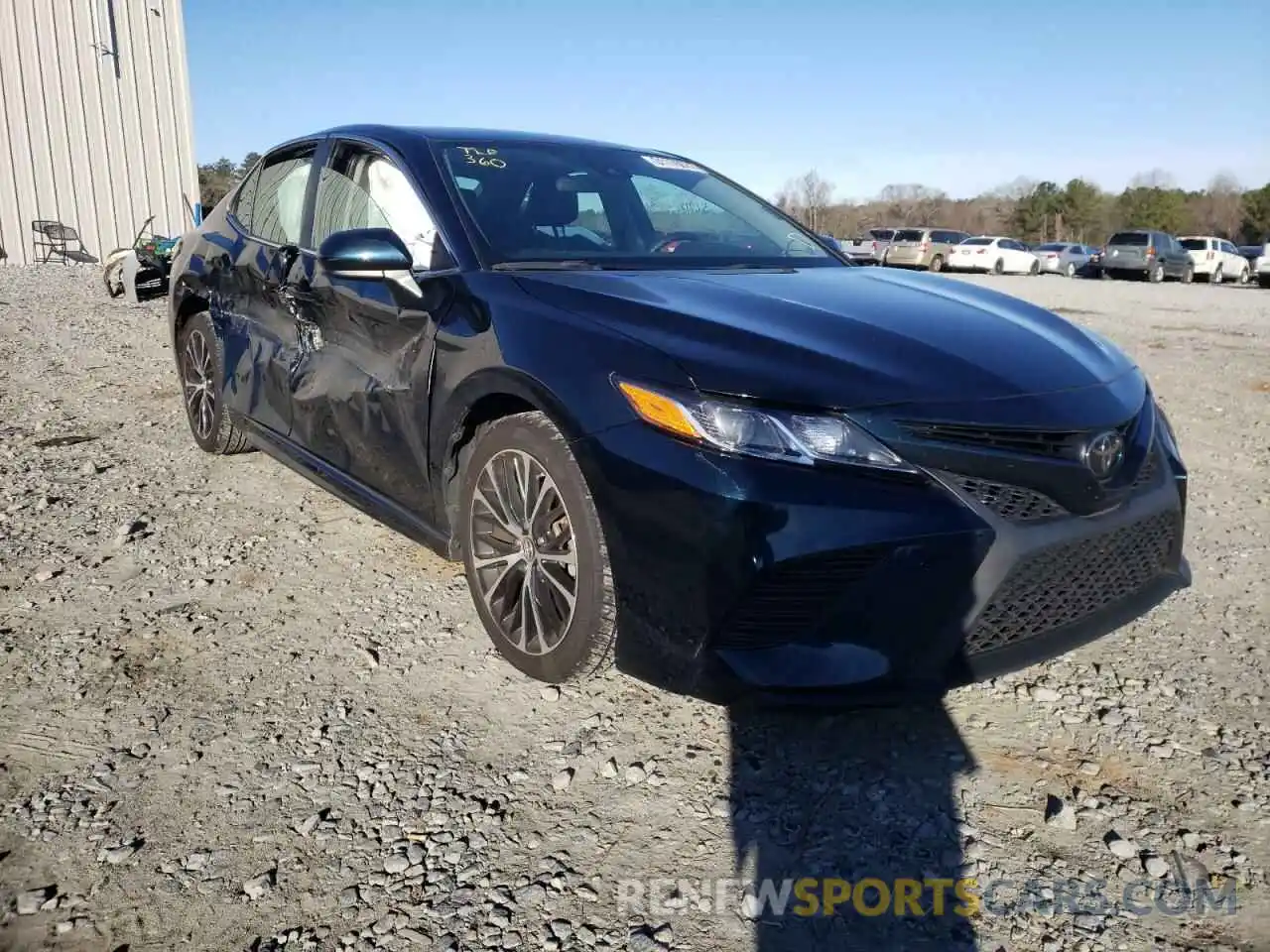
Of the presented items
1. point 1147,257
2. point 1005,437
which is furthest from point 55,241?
point 1147,257

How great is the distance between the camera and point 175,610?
3160mm

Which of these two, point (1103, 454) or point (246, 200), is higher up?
point (246, 200)

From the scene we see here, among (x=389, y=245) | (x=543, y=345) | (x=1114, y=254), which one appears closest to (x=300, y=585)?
(x=389, y=245)

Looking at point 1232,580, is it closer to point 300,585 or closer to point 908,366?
point 908,366

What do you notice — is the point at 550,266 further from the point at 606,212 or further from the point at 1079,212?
the point at 1079,212

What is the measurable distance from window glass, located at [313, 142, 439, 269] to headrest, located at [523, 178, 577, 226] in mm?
338

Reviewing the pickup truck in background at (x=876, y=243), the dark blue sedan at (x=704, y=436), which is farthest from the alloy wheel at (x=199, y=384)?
the pickup truck in background at (x=876, y=243)

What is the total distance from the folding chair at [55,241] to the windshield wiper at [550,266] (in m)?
18.9

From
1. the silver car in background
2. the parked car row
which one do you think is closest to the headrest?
the parked car row

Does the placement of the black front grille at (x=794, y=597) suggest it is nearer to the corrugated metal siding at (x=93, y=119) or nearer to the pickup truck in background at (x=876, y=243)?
the corrugated metal siding at (x=93, y=119)

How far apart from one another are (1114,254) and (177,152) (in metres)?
25.0

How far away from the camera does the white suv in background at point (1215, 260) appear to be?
95.3 feet

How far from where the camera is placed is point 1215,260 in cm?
2911

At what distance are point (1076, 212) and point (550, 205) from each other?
232 ft
